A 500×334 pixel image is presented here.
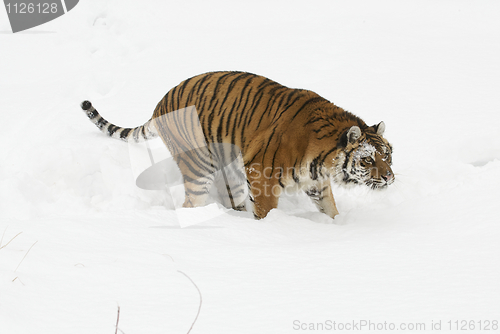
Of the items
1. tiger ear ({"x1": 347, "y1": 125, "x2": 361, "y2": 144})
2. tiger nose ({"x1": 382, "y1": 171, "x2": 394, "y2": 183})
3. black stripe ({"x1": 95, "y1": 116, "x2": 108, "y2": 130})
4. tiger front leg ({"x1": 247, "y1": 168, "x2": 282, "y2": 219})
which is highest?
black stripe ({"x1": 95, "y1": 116, "x2": 108, "y2": 130})

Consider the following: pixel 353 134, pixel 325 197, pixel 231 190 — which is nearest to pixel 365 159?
pixel 353 134

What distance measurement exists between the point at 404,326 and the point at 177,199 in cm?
269

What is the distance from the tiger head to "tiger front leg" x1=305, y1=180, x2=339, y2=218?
0.40 meters

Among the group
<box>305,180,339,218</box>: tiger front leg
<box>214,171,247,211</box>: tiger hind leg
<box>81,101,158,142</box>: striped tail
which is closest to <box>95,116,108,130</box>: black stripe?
<box>81,101,158,142</box>: striped tail

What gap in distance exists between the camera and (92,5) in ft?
27.1

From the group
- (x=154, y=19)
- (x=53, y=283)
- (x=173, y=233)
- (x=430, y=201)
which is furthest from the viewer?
(x=154, y=19)

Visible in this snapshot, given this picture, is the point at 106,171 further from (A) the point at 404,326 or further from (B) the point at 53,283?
(A) the point at 404,326

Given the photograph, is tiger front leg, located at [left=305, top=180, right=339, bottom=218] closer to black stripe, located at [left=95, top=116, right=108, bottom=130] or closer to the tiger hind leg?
the tiger hind leg

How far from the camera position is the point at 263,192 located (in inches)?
125

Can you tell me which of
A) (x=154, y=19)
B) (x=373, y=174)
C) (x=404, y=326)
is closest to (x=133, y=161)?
(x=373, y=174)

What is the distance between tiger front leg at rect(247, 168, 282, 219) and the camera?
3.18 meters

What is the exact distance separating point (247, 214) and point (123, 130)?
1.44m

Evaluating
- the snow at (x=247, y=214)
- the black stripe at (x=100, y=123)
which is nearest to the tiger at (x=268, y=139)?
the black stripe at (x=100, y=123)

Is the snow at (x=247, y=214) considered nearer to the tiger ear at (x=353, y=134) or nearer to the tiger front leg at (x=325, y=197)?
→ the tiger front leg at (x=325, y=197)
